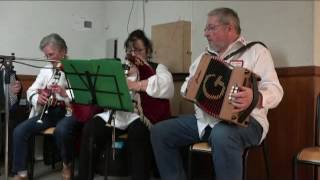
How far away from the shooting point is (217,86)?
6.82 feet

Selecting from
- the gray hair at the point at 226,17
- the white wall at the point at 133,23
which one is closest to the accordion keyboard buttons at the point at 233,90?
the gray hair at the point at 226,17

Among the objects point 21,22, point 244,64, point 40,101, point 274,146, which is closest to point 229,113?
point 244,64

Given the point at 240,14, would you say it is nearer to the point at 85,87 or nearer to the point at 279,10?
the point at 279,10

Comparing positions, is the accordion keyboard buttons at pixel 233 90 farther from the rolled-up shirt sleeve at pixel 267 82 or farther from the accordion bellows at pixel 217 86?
the rolled-up shirt sleeve at pixel 267 82

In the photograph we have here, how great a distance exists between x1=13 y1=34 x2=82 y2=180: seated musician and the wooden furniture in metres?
0.85

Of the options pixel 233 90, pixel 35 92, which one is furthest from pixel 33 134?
pixel 233 90

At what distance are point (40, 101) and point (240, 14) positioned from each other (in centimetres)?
156

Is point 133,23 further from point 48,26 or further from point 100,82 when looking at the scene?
point 100,82

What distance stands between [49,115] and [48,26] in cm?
119

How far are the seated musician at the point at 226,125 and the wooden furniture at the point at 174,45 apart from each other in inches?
34.3

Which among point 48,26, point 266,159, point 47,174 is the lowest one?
point 47,174

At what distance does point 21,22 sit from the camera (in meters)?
3.78

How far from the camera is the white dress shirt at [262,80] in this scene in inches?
84.2

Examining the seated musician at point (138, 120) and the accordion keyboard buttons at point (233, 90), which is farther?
the seated musician at point (138, 120)
